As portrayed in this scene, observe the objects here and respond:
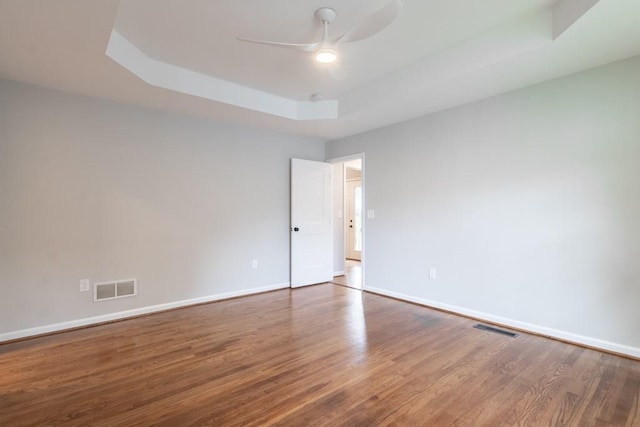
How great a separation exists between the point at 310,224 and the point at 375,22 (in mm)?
3447

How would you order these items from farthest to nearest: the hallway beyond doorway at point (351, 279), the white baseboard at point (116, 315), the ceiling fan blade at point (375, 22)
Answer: the hallway beyond doorway at point (351, 279)
the white baseboard at point (116, 315)
the ceiling fan blade at point (375, 22)

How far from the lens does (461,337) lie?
2941 mm

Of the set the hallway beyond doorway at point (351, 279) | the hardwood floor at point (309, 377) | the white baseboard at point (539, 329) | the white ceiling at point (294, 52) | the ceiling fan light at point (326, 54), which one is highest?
the white ceiling at point (294, 52)

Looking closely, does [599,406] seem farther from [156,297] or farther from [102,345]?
[156,297]

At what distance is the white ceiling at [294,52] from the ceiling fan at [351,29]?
85 mm

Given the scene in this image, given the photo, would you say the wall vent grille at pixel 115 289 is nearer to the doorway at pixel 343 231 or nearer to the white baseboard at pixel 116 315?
the white baseboard at pixel 116 315

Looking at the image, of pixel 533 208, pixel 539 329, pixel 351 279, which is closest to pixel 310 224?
pixel 351 279

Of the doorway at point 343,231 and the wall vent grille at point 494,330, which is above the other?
the doorway at point 343,231

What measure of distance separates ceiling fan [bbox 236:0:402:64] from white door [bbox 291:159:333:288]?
8.65 feet

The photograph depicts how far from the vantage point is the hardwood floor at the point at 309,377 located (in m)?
1.82

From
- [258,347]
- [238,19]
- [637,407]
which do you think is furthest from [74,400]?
[637,407]

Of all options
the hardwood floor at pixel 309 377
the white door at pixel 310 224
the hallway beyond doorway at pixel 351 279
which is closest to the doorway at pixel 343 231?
the hallway beyond doorway at pixel 351 279

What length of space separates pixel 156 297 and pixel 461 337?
3417 millimetres

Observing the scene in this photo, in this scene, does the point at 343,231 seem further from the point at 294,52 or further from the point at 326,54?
the point at 326,54
